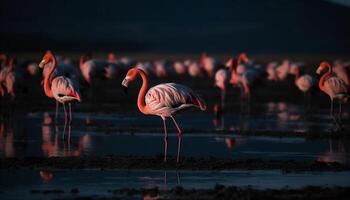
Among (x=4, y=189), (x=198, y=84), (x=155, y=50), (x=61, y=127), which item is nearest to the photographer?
(x=4, y=189)

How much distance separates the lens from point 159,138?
17031 millimetres

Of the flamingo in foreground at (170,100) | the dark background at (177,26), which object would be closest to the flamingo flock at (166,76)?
the flamingo in foreground at (170,100)

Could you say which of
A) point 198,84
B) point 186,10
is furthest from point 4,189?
point 186,10

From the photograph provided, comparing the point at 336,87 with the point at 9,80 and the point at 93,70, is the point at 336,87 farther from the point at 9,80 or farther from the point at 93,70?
the point at 93,70

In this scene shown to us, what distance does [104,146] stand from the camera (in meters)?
15.6

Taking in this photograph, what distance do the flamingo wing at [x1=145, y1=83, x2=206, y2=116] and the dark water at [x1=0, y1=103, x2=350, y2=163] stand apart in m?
1.07

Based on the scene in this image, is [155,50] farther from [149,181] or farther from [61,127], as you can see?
[149,181]

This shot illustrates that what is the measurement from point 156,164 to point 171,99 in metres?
1.09

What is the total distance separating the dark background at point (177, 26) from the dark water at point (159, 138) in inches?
2642

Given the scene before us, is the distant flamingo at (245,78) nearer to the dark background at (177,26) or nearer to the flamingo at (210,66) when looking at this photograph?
the flamingo at (210,66)

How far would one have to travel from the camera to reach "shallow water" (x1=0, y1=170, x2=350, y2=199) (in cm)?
1116

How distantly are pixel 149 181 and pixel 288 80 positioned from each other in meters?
31.7

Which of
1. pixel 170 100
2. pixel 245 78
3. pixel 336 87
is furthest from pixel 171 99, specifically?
pixel 245 78

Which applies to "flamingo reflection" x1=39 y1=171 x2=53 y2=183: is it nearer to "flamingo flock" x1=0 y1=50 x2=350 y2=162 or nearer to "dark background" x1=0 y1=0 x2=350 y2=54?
"flamingo flock" x1=0 y1=50 x2=350 y2=162
